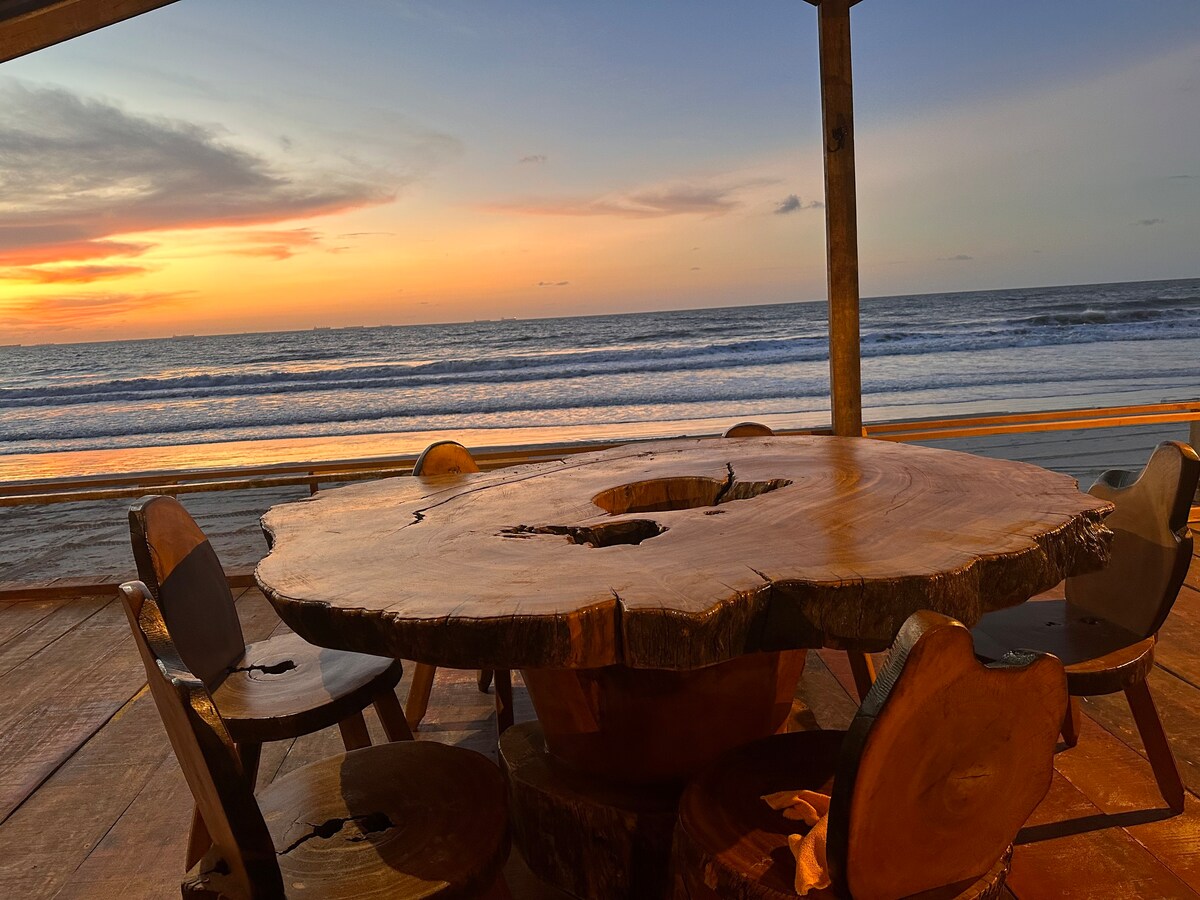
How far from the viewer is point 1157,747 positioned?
1.55 metres

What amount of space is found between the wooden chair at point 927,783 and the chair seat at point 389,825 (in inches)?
10.9

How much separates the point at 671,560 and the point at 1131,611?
41.6 inches

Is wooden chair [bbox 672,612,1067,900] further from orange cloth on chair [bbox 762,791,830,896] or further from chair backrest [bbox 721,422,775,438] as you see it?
chair backrest [bbox 721,422,775,438]

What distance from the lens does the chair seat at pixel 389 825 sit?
35.6 inches

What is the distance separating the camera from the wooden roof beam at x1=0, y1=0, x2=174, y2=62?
2.46 metres

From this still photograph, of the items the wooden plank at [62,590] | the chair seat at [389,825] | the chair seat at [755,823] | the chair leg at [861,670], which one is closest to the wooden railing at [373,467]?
the wooden plank at [62,590]

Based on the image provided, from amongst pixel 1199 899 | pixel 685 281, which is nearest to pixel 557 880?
pixel 1199 899

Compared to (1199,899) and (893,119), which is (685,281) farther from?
(1199,899)

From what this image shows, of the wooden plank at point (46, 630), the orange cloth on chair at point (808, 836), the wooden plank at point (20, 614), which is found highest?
the orange cloth on chair at point (808, 836)

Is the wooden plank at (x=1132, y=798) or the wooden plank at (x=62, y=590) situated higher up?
the wooden plank at (x=62, y=590)

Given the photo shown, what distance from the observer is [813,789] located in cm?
100

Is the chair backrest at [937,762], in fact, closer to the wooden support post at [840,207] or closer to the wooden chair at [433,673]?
the wooden chair at [433,673]

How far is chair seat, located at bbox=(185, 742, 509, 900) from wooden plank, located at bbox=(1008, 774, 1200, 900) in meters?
0.97

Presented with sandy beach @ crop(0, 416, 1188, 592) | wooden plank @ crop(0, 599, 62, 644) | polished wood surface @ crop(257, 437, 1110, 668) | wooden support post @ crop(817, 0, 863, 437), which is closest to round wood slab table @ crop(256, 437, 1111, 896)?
polished wood surface @ crop(257, 437, 1110, 668)
